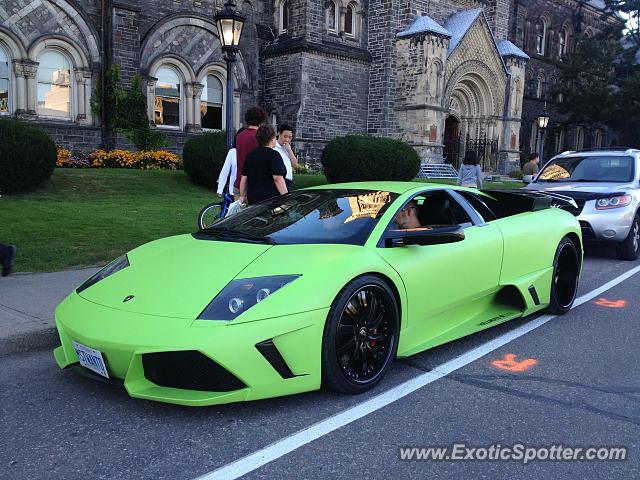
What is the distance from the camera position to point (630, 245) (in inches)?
369

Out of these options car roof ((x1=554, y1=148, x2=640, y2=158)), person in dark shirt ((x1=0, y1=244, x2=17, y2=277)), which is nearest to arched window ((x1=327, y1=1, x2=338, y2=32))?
car roof ((x1=554, y1=148, x2=640, y2=158))

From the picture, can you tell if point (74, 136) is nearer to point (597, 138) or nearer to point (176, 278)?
point (176, 278)

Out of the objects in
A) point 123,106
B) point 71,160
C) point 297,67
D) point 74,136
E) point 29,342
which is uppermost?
point 297,67

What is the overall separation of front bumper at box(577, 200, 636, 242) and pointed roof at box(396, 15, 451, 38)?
17.2 m

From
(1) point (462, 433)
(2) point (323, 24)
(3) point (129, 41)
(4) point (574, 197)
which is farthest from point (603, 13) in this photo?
(1) point (462, 433)

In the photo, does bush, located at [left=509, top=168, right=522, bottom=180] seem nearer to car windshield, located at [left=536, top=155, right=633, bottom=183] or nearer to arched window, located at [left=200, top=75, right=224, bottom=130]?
arched window, located at [left=200, top=75, right=224, bottom=130]

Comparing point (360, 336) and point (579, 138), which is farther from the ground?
point (579, 138)

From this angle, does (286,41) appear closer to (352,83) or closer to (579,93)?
(352,83)

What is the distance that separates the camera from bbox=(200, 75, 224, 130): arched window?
2352cm

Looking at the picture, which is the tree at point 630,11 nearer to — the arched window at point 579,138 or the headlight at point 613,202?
the arched window at point 579,138

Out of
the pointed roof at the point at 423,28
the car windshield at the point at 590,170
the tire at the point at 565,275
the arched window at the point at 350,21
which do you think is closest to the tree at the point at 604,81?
the pointed roof at the point at 423,28

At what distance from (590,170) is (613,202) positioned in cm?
137

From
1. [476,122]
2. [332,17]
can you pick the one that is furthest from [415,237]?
[476,122]

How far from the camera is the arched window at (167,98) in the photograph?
21906mm
